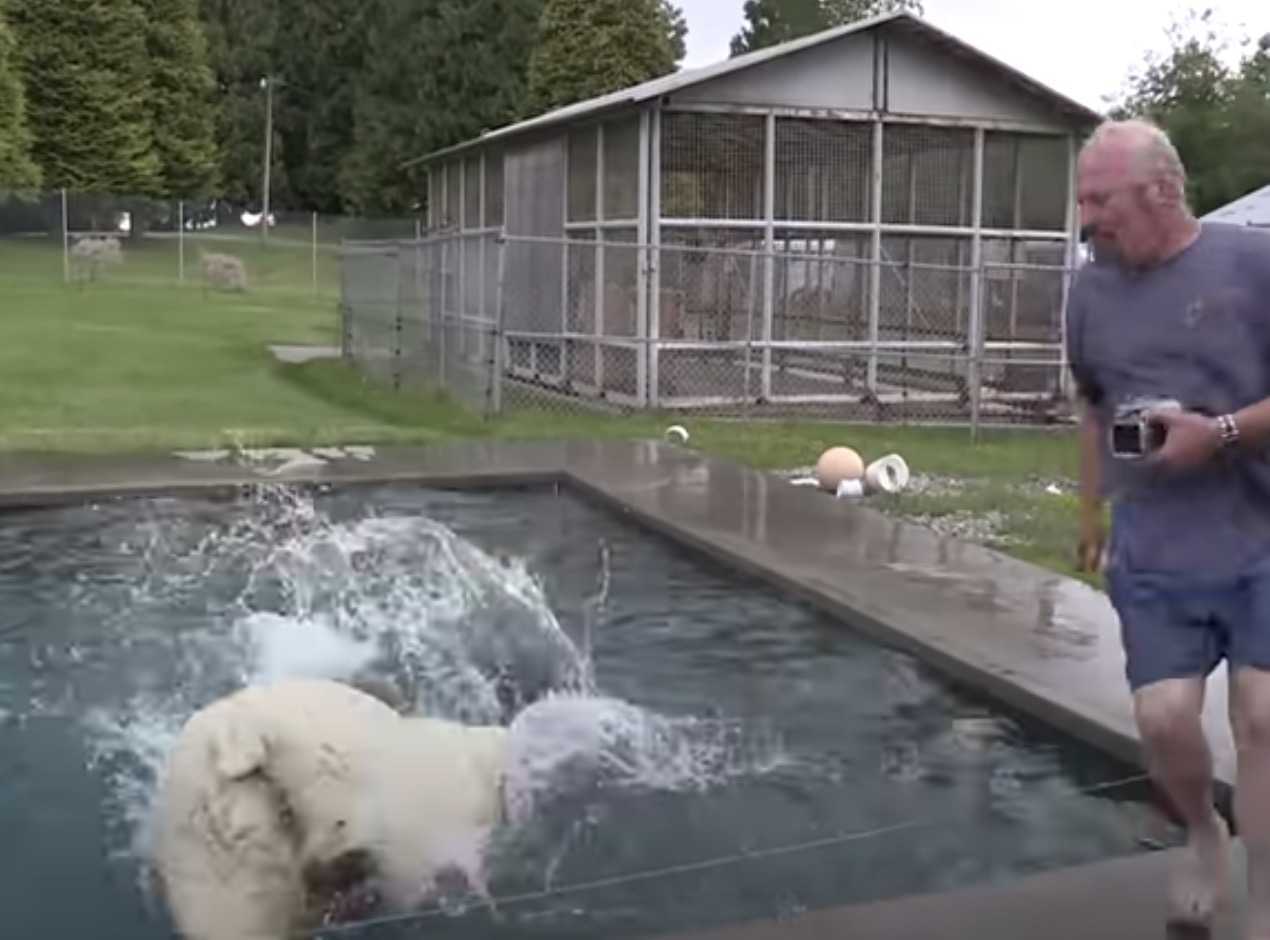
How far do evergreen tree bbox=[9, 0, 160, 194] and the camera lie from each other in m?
47.6

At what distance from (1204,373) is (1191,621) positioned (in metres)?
0.47

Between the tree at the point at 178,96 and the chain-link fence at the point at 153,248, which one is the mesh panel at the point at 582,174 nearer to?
the chain-link fence at the point at 153,248

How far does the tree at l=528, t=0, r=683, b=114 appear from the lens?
3688cm

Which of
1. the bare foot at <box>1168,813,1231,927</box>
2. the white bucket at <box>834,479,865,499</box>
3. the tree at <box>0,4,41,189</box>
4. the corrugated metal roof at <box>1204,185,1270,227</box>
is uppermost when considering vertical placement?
the tree at <box>0,4,41,189</box>

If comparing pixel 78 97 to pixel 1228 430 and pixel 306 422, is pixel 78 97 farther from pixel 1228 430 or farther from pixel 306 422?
pixel 1228 430

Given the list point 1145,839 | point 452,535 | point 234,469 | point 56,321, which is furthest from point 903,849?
point 56,321

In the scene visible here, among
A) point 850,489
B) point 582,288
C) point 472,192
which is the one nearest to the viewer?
point 850,489

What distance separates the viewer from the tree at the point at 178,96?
50.8 meters

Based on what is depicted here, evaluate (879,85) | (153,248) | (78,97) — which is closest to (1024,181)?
(879,85)

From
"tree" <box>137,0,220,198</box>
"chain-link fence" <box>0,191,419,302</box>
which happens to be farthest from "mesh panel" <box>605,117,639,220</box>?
"tree" <box>137,0,220,198</box>

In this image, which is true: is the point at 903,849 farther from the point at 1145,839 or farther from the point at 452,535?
the point at 452,535

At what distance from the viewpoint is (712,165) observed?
1530 centimetres

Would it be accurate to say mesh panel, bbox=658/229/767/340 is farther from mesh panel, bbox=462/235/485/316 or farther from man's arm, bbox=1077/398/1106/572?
man's arm, bbox=1077/398/1106/572

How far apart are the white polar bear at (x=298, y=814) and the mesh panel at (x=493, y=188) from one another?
15.7m
